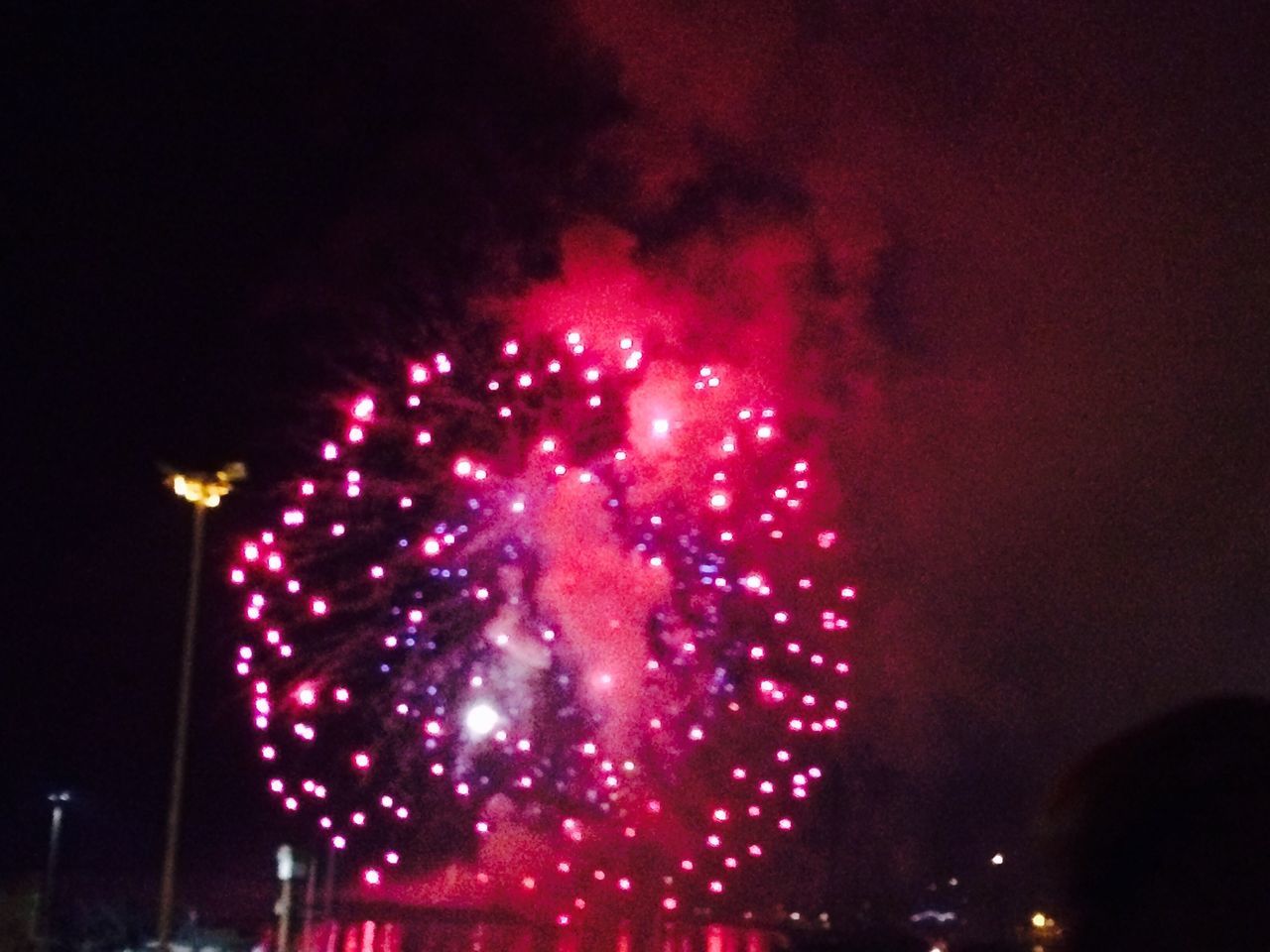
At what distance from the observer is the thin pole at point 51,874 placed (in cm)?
2908

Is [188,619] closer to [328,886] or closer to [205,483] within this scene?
[205,483]

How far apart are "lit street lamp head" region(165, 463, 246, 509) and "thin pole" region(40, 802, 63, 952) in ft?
41.6

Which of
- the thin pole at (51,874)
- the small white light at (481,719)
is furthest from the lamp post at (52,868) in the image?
the small white light at (481,719)

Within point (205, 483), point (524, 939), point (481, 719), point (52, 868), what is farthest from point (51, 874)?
point (205, 483)

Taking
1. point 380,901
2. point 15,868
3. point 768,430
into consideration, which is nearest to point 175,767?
point 768,430

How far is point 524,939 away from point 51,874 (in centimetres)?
1098

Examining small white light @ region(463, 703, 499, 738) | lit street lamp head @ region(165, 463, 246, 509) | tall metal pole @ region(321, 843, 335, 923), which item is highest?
lit street lamp head @ region(165, 463, 246, 509)

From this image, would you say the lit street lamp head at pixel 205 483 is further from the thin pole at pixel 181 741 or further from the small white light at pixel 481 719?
the small white light at pixel 481 719

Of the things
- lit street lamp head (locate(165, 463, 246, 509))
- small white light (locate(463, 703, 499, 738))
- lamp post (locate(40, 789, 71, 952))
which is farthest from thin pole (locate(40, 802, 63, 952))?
lit street lamp head (locate(165, 463, 246, 509))

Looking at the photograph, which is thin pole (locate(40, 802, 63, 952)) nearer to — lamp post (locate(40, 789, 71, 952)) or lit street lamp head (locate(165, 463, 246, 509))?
lamp post (locate(40, 789, 71, 952))

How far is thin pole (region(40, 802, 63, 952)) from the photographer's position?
95.4 feet

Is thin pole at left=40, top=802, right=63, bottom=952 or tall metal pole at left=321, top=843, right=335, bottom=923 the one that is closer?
tall metal pole at left=321, top=843, right=335, bottom=923

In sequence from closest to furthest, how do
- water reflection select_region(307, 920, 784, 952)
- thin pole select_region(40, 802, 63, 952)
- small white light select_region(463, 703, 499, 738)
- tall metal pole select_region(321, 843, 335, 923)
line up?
small white light select_region(463, 703, 499, 738) → water reflection select_region(307, 920, 784, 952) → tall metal pole select_region(321, 843, 335, 923) → thin pole select_region(40, 802, 63, 952)

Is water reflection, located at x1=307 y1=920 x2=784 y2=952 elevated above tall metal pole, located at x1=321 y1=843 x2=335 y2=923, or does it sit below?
below
